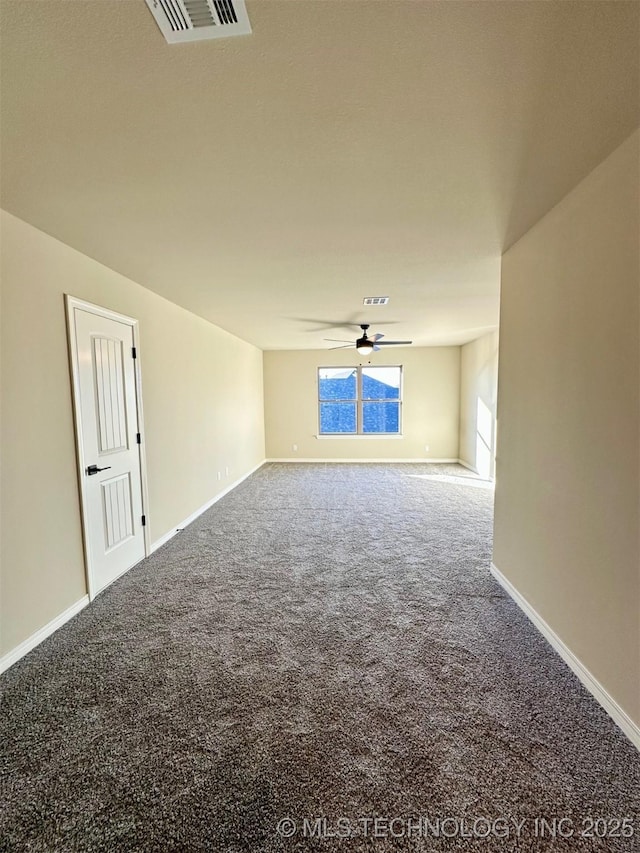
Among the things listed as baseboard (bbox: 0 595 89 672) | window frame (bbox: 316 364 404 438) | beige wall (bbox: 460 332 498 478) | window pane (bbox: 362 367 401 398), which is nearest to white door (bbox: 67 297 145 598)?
baseboard (bbox: 0 595 89 672)

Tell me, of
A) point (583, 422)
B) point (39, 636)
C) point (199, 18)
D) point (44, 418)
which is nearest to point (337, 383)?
point (44, 418)

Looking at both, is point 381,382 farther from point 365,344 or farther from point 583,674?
point 583,674

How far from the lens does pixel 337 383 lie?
838cm

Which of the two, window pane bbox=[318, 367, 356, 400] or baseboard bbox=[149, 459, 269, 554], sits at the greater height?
window pane bbox=[318, 367, 356, 400]

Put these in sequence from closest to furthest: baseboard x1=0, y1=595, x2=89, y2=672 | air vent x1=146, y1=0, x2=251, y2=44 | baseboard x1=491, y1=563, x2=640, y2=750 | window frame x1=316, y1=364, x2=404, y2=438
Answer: air vent x1=146, y1=0, x2=251, y2=44 < baseboard x1=491, y1=563, x2=640, y2=750 < baseboard x1=0, y1=595, x2=89, y2=672 < window frame x1=316, y1=364, x2=404, y2=438

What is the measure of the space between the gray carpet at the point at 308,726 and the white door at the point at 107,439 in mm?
332

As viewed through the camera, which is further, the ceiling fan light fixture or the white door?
the ceiling fan light fixture

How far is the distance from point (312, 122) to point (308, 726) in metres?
2.57

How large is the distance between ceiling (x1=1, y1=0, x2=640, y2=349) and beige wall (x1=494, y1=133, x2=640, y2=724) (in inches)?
9.6

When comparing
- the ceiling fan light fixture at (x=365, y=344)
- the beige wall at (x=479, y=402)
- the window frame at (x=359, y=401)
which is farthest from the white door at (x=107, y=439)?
the beige wall at (x=479, y=402)

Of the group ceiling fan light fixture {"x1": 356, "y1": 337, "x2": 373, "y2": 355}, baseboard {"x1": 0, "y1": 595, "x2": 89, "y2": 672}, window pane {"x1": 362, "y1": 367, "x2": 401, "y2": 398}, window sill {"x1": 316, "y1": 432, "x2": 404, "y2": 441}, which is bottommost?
baseboard {"x1": 0, "y1": 595, "x2": 89, "y2": 672}

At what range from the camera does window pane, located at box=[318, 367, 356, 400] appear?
328 inches

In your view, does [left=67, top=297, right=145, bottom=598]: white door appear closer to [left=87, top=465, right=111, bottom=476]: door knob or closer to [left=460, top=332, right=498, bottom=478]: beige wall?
[left=87, top=465, right=111, bottom=476]: door knob

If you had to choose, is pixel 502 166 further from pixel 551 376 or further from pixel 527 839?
pixel 527 839
